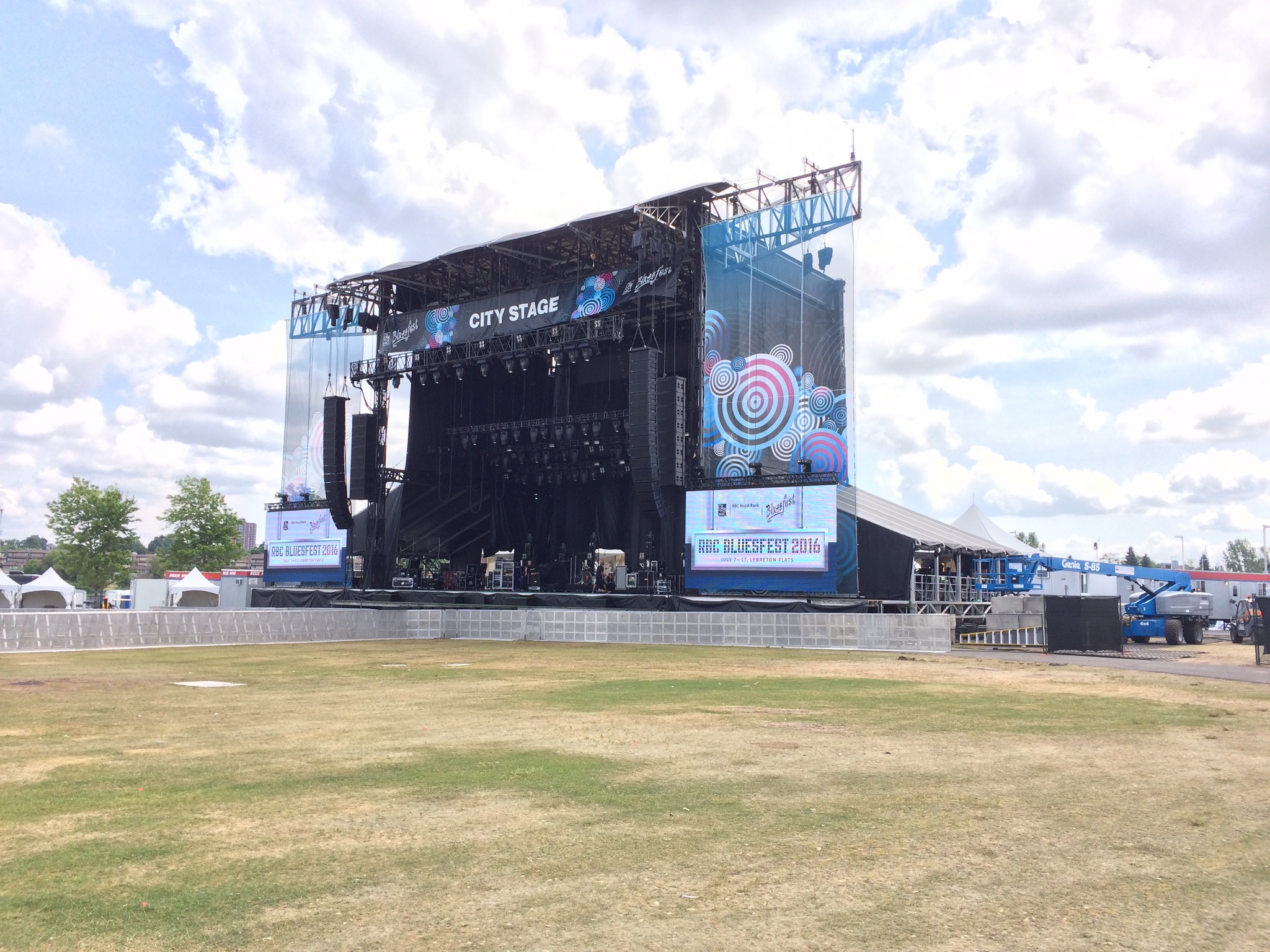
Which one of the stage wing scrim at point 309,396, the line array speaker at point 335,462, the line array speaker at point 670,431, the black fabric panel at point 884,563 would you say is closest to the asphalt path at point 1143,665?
the black fabric panel at point 884,563

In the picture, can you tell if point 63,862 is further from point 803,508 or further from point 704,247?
point 704,247

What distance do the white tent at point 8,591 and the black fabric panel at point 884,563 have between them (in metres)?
46.1

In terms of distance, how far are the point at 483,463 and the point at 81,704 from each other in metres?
37.3

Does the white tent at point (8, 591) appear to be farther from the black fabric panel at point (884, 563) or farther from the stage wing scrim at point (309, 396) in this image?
the black fabric panel at point (884, 563)

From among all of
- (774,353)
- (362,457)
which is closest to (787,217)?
(774,353)

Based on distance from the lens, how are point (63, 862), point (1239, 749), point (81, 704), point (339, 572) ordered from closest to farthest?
point (63, 862) < point (1239, 749) < point (81, 704) < point (339, 572)

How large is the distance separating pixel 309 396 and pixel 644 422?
77.1 ft

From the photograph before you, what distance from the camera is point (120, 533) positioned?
2862 inches

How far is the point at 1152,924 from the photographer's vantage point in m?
4.96

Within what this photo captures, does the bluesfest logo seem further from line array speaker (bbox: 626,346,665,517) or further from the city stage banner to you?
the city stage banner

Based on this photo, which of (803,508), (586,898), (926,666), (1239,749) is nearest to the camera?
(586,898)

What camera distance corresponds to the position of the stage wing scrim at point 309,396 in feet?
172

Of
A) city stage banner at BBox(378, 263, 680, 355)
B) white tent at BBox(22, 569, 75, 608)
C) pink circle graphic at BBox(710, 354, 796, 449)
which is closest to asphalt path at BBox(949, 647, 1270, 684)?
pink circle graphic at BBox(710, 354, 796, 449)


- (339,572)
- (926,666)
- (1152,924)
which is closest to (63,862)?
(1152,924)
